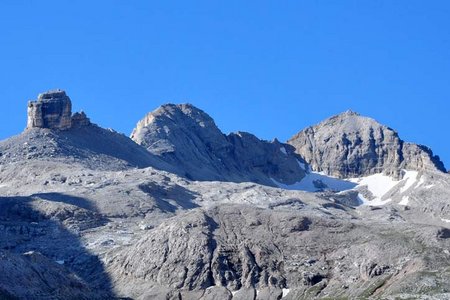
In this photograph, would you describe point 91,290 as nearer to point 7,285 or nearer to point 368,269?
point 7,285

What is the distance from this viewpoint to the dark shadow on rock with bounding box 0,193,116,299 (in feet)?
474

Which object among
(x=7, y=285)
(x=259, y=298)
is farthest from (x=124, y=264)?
(x=7, y=285)

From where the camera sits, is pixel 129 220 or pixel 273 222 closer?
pixel 273 222

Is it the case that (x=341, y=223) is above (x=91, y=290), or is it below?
above

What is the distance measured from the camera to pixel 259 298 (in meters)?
161

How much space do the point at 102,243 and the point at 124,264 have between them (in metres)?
13.1

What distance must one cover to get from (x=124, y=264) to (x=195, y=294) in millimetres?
12728

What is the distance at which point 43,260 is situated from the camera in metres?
155

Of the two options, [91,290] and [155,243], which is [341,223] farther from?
[91,290]

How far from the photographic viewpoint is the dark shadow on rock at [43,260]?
14450 centimetres

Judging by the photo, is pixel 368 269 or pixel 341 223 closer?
pixel 368 269

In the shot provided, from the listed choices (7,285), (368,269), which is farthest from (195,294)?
(7,285)

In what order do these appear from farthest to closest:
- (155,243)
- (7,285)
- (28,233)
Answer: (28,233)
(155,243)
(7,285)

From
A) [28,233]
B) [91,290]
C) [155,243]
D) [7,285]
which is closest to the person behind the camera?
[7,285]
